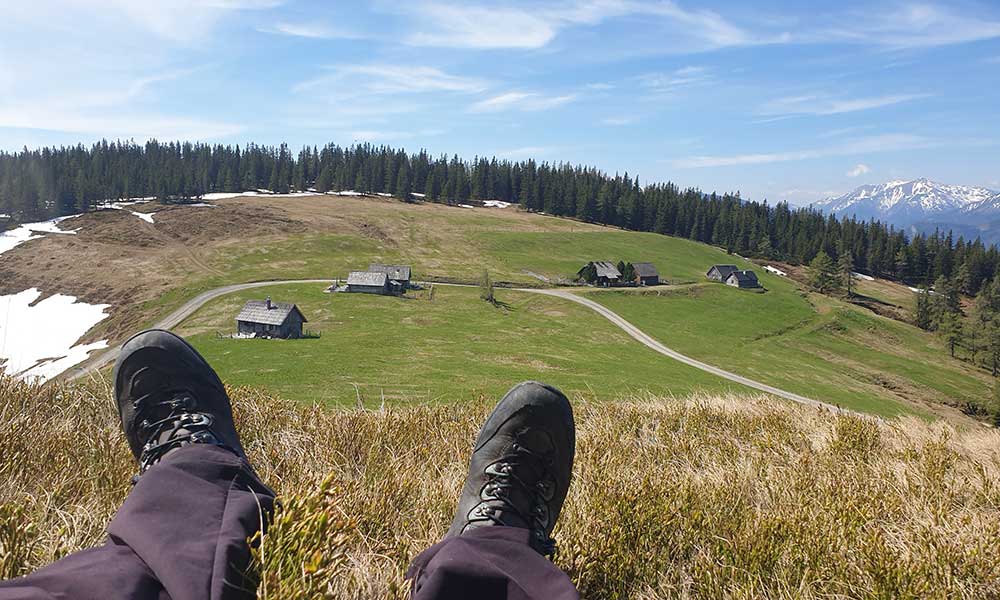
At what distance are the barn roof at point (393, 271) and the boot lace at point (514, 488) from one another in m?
52.4

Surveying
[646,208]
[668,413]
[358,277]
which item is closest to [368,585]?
[668,413]

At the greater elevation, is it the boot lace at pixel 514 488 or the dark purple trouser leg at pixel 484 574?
the dark purple trouser leg at pixel 484 574

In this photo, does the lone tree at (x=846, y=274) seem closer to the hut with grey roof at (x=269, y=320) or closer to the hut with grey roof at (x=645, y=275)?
the hut with grey roof at (x=645, y=275)

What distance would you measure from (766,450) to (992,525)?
59.7 inches

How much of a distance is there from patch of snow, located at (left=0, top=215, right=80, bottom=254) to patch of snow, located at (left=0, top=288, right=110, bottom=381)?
19.5 m

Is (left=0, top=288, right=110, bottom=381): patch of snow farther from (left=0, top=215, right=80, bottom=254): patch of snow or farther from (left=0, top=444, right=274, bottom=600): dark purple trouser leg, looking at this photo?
(left=0, top=444, right=274, bottom=600): dark purple trouser leg

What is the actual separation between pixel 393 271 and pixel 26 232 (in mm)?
61838

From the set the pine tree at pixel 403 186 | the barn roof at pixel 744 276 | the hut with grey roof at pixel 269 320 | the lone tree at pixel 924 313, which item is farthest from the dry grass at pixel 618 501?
the pine tree at pixel 403 186

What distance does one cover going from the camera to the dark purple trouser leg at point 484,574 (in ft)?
5.41

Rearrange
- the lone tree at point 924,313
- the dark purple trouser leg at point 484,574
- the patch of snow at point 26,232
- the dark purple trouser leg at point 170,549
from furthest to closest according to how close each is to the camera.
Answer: the patch of snow at point 26,232
the lone tree at point 924,313
the dark purple trouser leg at point 484,574
the dark purple trouser leg at point 170,549

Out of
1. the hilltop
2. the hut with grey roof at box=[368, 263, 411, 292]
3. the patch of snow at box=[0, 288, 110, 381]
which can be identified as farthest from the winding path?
the hut with grey roof at box=[368, 263, 411, 292]

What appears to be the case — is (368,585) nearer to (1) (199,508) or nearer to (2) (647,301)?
(1) (199,508)

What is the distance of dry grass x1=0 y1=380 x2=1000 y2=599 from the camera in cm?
189

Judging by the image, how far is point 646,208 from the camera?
106 meters
